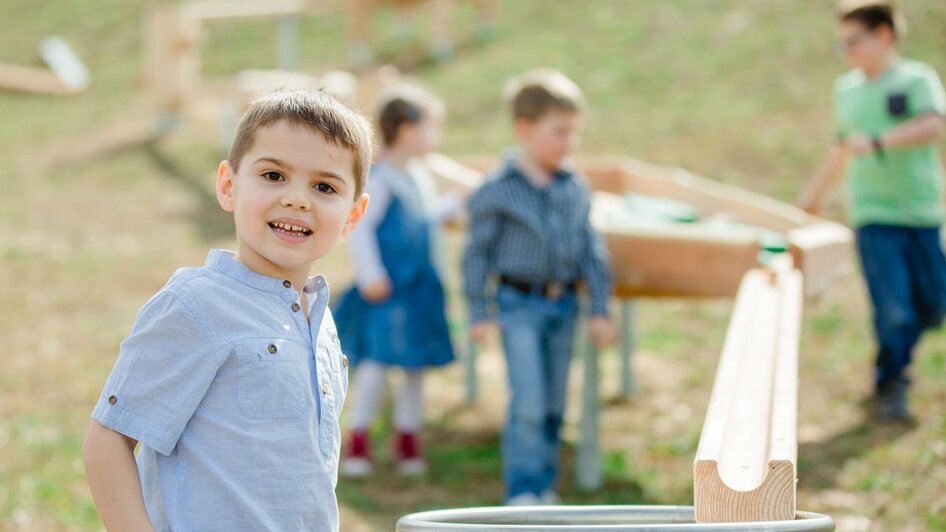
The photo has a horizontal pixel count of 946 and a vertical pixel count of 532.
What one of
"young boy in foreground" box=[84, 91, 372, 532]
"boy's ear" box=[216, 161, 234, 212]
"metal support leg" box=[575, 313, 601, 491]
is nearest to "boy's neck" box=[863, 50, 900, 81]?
"metal support leg" box=[575, 313, 601, 491]

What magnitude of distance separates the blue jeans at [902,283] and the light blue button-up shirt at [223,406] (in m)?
4.49

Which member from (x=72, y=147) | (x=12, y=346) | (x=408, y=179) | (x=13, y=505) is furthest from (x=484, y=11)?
(x=13, y=505)

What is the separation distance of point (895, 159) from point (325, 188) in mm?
4602

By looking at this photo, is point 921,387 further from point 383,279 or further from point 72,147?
point 72,147

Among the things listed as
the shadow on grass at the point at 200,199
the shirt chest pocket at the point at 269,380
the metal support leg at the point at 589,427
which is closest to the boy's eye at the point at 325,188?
the shirt chest pocket at the point at 269,380

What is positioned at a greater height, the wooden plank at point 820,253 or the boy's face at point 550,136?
the boy's face at point 550,136

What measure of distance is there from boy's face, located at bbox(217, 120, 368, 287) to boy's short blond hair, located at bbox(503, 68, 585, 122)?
290 centimetres

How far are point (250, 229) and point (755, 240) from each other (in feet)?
10.4

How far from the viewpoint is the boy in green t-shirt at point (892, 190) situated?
6.15 m

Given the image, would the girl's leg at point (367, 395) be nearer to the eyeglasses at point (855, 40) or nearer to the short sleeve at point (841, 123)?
the short sleeve at point (841, 123)

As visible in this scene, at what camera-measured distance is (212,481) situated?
2.15m

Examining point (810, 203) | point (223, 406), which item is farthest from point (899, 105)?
point (223, 406)

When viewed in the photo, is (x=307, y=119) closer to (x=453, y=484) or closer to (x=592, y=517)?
(x=592, y=517)

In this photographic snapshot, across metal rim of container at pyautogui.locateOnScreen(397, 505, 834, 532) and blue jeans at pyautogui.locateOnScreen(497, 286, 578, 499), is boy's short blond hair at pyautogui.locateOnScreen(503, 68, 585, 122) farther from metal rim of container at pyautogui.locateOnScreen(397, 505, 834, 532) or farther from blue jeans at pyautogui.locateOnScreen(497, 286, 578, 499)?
metal rim of container at pyautogui.locateOnScreen(397, 505, 834, 532)
